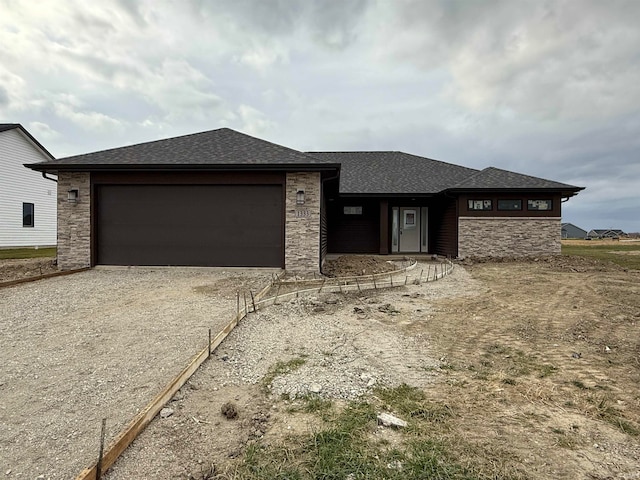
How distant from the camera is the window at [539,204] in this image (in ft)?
43.3

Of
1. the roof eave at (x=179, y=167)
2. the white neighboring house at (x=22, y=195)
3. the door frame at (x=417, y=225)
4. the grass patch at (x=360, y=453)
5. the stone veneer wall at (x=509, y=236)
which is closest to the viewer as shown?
the grass patch at (x=360, y=453)

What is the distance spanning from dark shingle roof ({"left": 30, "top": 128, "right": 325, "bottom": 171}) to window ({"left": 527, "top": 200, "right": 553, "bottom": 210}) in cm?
939

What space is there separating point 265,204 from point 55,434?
761 cm

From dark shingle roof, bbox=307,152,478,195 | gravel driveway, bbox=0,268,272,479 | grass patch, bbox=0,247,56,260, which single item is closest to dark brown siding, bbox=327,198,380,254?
dark shingle roof, bbox=307,152,478,195

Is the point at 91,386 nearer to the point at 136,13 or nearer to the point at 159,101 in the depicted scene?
the point at 136,13

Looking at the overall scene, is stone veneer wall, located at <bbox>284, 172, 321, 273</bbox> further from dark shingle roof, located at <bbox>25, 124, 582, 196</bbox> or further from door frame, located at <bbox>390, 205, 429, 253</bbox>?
door frame, located at <bbox>390, 205, 429, 253</bbox>

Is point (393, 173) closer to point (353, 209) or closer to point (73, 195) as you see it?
point (353, 209)

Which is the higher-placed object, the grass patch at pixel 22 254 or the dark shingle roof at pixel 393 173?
the dark shingle roof at pixel 393 173

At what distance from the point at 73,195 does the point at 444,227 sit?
13.7m

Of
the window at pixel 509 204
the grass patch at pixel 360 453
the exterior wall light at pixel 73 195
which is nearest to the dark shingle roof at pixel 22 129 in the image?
the exterior wall light at pixel 73 195

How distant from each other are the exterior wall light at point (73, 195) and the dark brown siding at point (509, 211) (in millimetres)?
13368

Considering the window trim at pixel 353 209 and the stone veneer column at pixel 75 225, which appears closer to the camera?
the stone veneer column at pixel 75 225

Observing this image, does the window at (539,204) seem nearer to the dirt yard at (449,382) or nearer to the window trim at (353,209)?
the window trim at (353,209)

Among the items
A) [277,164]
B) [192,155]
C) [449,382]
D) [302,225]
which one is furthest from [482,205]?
[449,382]
